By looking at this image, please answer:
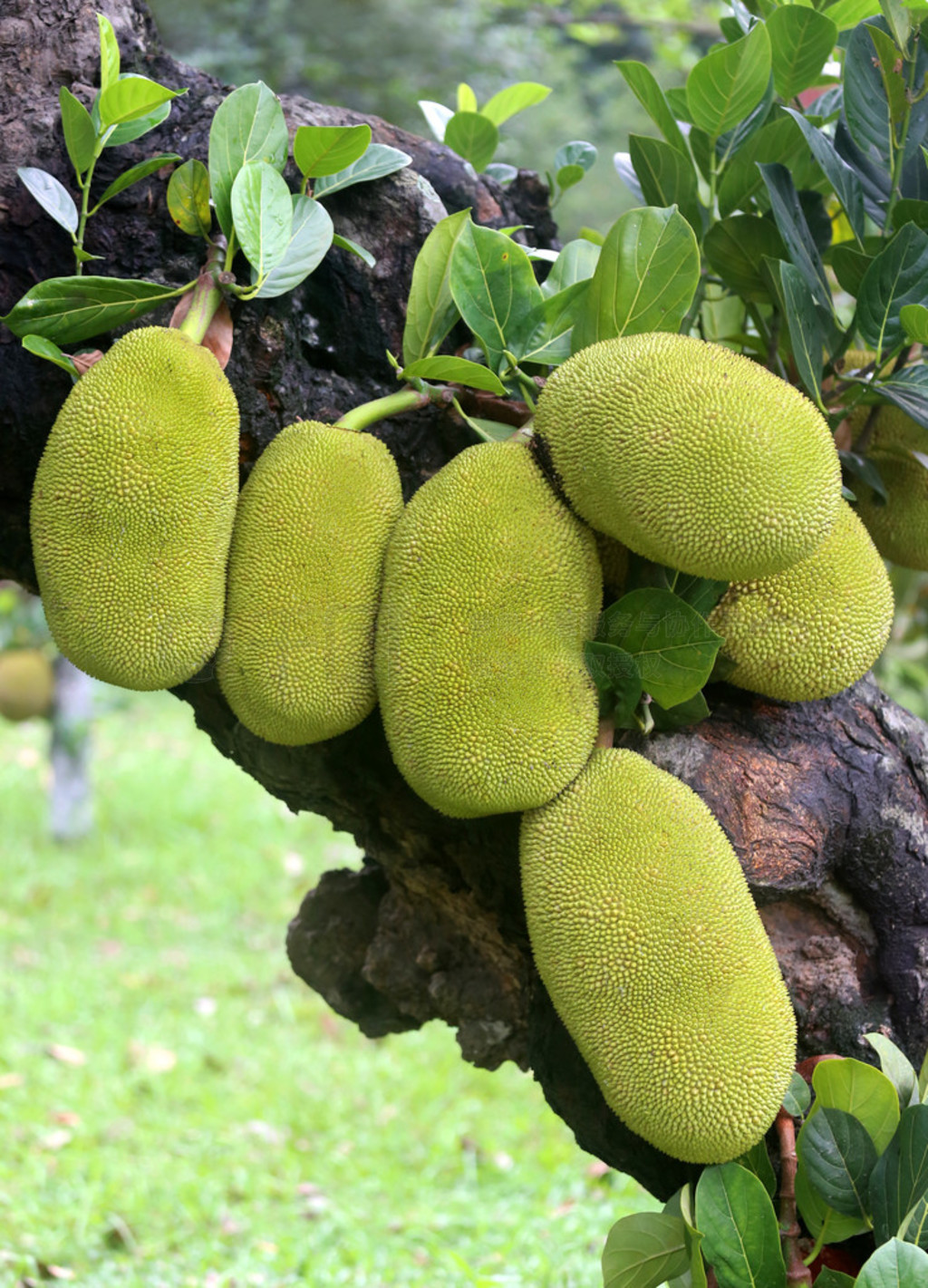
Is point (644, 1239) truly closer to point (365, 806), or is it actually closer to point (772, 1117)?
point (772, 1117)

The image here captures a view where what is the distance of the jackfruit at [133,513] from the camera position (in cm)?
82

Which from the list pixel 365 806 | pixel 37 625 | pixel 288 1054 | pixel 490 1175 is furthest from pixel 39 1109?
pixel 37 625

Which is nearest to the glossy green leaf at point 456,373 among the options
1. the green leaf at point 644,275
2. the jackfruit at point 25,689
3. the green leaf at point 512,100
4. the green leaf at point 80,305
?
the green leaf at point 644,275

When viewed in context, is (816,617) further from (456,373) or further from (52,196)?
(52,196)

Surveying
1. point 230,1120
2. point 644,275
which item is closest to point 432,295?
point 644,275

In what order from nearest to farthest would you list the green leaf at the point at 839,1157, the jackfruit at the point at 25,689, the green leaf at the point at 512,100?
the green leaf at the point at 839,1157 < the green leaf at the point at 512,100 < the jackfruit at the point at 25,689

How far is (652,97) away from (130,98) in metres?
0.48

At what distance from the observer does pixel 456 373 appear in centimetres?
92

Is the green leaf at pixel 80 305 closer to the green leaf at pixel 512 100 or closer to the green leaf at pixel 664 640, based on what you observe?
the green leaf at pixel 664 640

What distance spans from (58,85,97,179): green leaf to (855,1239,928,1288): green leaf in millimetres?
1013

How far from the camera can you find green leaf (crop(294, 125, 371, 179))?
923 millimetres

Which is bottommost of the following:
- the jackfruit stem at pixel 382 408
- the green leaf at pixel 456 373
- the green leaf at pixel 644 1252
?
the green leaf at pixel 644 1252

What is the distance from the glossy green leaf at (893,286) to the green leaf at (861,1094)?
0.60 metres

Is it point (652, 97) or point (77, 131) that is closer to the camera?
point (77, 131)
